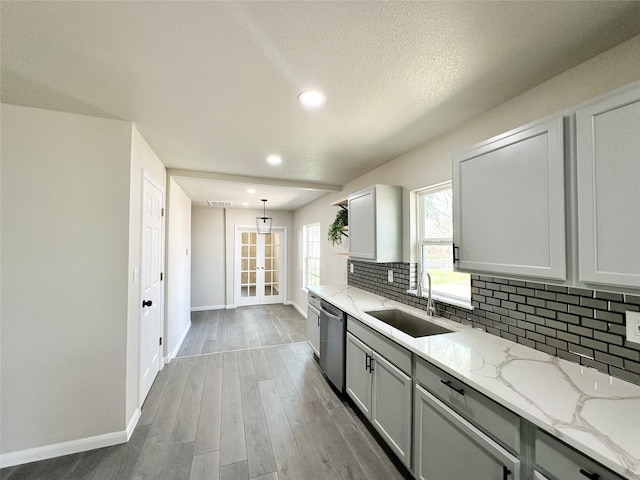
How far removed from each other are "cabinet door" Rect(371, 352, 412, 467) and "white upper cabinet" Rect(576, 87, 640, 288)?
3.71 feet

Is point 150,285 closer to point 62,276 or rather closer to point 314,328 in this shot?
point 62,276

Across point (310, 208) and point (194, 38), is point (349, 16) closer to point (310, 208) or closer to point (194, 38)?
point (194, 38)

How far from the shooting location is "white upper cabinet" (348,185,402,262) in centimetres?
263

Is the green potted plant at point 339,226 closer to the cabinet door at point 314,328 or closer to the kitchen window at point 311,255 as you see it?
the cabinet door at point 314,328

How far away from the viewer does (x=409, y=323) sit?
239 centimetres

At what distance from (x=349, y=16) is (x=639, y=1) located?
1.12 metres

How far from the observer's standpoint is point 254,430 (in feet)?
7.01

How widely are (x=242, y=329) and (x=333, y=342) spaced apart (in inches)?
102

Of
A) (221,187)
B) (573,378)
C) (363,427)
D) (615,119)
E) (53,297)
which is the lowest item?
→ (363,427)

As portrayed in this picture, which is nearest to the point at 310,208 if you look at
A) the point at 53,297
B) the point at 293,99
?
the point at 293,99

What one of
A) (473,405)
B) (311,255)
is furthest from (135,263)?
(311,255)

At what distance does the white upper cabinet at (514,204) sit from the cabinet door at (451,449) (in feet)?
2.57

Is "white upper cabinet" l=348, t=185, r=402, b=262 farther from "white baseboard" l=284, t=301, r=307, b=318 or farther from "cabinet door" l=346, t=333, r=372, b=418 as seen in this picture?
"white baseboard" l=284, t=301, r=307, b=318

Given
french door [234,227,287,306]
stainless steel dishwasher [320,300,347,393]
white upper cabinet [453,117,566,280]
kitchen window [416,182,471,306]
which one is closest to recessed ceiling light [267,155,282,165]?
kitchen window [416,182,471,306]
